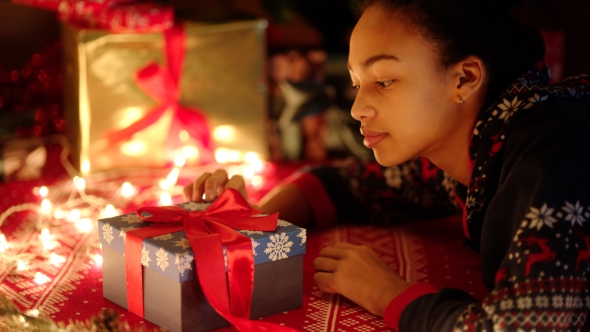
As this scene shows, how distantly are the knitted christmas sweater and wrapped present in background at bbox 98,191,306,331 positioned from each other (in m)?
0.15

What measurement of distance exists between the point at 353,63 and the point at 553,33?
3.40 feet

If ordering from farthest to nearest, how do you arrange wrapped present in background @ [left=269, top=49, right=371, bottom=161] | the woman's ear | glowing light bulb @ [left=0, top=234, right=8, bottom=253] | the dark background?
the dark background < wrapped present in background @ [left=269, top=49, right=371, bottom=161] < glowing light bulb @ [left=0, top=234, right=8, bottom=253] < the woman's ear

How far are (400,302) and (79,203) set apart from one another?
849mm

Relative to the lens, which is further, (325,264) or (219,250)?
(325,264)

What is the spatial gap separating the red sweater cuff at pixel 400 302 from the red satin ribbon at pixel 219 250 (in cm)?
13

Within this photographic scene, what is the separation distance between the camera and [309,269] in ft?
3.67

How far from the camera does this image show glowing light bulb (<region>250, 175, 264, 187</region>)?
164 centimetres

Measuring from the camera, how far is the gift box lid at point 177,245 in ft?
2.70

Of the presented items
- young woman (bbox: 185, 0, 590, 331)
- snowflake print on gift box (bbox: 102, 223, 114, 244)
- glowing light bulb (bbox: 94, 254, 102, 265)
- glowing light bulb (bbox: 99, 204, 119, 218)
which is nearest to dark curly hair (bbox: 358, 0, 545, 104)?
young woman (bbox: 185, 0, 590, 331)

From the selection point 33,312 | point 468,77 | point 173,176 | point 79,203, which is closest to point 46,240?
point 79,203

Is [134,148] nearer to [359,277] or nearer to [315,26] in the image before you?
[315,26]

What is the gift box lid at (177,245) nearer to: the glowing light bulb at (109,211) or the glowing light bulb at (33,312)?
the glowing light bulb at (33,312)

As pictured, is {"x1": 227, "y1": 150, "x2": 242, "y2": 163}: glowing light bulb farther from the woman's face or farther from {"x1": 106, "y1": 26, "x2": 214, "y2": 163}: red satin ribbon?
the woman's face

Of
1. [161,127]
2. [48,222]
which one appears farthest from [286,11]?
[48,222]
